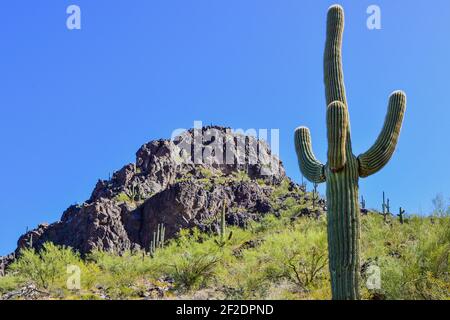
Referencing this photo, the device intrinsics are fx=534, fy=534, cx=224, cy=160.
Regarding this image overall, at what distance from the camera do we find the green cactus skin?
984cm

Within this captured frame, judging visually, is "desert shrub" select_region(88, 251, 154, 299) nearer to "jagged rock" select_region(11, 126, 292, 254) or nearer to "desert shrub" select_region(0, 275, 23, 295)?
"desert shrub" select_region(0, 275, 23, 295)

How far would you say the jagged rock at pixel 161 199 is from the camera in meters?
56.7

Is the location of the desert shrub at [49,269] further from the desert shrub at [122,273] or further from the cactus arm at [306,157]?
the cactus arm at [306,157]

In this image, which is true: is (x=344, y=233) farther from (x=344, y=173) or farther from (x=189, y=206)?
(x=189, y=206)

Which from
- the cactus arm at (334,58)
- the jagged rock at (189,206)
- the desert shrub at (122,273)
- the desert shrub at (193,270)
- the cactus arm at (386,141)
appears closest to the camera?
the cactus arm at (386,141)

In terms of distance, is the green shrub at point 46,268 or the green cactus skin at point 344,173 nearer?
the green cactus skin at point 344,173

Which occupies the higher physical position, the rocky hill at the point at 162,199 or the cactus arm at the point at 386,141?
the rocky hill at the point at 162,199

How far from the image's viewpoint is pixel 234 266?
606 inches

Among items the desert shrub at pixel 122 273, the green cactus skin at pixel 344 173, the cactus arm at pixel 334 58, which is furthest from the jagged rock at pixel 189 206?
the green cactus skin at pixel 344 173

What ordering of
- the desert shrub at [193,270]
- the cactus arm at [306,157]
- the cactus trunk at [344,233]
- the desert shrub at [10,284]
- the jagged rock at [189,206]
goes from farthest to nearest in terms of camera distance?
1. the jagged rock at [189,206]
2. the desert shrub at [10,284]
3. the desert shrub at [193,270]
4. the cactus arm at [306,157]
5. the cactus trunk at [344,233]

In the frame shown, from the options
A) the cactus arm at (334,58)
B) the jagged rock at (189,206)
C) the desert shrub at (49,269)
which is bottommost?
the desert shrub at (49,269)

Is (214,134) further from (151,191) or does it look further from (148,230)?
(148,230)
